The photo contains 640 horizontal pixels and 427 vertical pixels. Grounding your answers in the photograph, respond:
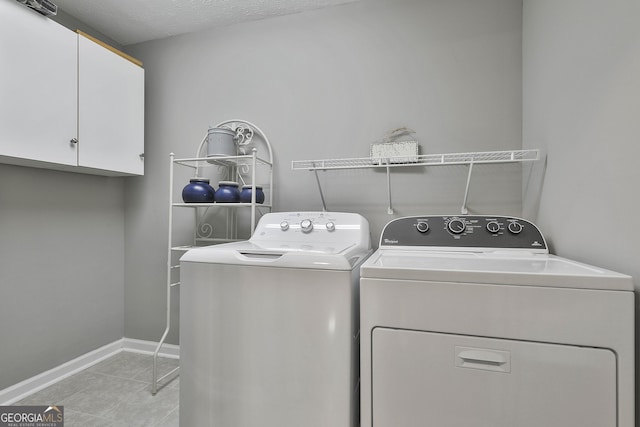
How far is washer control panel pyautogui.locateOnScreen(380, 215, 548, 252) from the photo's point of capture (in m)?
1.26

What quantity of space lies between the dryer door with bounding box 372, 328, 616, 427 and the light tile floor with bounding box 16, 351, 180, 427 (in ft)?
4.26

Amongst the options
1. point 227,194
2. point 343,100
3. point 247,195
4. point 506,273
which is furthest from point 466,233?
point 227,194

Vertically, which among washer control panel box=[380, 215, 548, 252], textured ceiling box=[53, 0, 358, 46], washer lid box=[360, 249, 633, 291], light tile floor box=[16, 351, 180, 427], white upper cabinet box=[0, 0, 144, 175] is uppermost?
textured ceiling box=[53, 0, 358, 46]

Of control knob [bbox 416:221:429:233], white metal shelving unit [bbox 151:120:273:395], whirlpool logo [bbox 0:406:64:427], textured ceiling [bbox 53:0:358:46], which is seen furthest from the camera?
white metal shelving unit [bbox 151:120:273:395]

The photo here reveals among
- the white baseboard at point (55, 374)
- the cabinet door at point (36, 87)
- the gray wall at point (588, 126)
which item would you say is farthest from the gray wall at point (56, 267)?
the gray wall at point (588, 126)

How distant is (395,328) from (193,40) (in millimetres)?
2474

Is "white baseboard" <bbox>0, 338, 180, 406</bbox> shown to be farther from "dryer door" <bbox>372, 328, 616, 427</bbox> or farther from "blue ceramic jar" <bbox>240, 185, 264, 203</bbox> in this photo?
"dryer door" <bbox>372, 328, 616, 427</bbox>

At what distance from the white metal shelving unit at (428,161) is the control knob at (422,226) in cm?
36

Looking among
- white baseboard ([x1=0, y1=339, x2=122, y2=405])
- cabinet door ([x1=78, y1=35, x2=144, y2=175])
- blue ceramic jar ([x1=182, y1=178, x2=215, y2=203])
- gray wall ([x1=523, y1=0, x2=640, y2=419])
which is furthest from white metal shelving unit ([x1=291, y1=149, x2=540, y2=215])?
white baseboard ([x1=0, y1=339, x2=122, y2=405])

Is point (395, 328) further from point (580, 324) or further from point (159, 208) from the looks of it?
point (159, 208)

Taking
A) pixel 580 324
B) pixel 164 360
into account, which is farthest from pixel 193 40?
pixel 580 324

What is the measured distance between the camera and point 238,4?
6.24ft

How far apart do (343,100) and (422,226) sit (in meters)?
1.00

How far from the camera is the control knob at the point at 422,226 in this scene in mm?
1380
